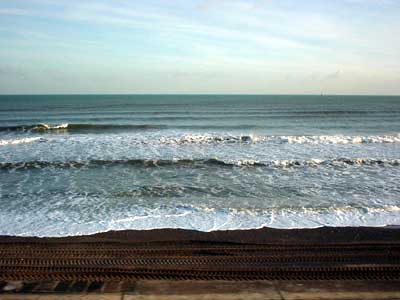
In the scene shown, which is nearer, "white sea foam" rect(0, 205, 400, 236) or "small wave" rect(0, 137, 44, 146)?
"white sea foam" rect(0, 205, 400, 236)

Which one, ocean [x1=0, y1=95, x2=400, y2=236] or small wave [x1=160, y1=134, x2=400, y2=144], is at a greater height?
small wave [x1=160, y1=134, x2=400, y2=144]

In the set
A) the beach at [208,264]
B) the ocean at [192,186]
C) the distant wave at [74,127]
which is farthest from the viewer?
the distant wave at [74,127]

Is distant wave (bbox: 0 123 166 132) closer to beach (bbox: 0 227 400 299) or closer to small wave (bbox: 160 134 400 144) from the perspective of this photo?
small wave (bbox: 160 134 400 144)

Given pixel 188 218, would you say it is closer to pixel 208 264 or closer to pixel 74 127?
pixel 208 264

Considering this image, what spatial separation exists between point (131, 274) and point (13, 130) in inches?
1222

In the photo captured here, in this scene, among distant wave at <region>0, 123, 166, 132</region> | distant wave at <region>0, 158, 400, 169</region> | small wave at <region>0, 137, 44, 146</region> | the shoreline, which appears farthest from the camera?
distant wave at <region>0, 123, 166, 132</region>

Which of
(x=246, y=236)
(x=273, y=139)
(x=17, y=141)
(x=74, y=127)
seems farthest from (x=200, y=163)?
(x=74, y=127)

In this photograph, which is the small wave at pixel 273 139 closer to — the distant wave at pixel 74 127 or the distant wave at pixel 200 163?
the distant wave at pixel 200 163

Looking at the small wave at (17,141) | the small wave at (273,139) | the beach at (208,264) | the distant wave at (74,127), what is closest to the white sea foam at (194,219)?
the beach at (208,264)

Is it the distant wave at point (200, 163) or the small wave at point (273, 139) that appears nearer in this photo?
the distant wave at point (200, 163)

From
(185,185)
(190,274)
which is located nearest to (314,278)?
(190,274)

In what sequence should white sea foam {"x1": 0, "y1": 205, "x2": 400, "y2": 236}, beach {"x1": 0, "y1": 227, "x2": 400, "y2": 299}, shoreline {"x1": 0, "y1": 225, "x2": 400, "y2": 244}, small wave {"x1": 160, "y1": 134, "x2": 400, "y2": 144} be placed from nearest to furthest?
beach {"x1": 0, "y1": 227, "x2": 400, "y2": 299}, shoreline {"x1": 0, "y1": 225, "x2": 400, "y2": 244}, white sea foam {"x1": 0, "y1": 205, "x2": 400, "y2": 236}, small wave {"x1": 160, "y1": 134, "x2": 400, "y2": 144}

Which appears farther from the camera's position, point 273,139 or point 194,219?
point 273,139

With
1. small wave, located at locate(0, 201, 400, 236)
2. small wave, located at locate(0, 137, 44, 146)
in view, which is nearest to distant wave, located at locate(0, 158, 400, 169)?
small wave, located at locate(0, 201, 400, 236)
